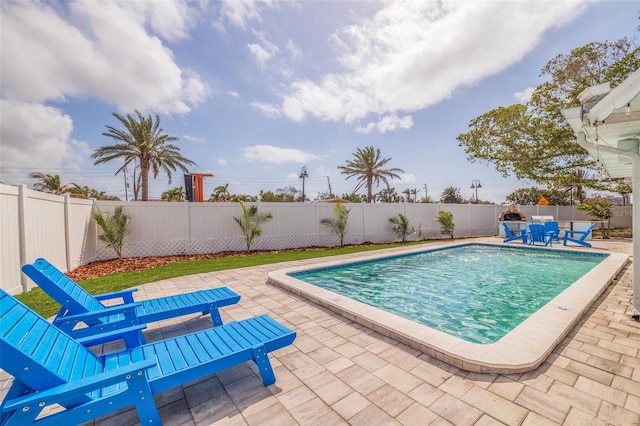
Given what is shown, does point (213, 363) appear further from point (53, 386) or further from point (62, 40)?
point (62, 40)

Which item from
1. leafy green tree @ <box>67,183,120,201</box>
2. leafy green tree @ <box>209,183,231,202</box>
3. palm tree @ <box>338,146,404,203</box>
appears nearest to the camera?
palm tree @ <box>338,146,404,203</box>

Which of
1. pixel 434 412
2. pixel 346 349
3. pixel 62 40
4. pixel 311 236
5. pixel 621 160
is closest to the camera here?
pixel 434 412

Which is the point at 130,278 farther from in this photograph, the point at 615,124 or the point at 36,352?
the point at 615,124

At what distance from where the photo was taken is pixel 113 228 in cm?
912

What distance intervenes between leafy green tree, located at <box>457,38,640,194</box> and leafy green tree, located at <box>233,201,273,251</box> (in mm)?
14166

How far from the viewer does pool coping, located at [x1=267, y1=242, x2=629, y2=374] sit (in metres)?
2.70

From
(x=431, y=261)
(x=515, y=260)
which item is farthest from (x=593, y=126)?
(x=515, y=260)

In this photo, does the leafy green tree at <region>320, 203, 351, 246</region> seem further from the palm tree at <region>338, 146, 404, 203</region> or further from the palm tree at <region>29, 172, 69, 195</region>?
the palm tree at <region>29, 172, 69, 195</region>

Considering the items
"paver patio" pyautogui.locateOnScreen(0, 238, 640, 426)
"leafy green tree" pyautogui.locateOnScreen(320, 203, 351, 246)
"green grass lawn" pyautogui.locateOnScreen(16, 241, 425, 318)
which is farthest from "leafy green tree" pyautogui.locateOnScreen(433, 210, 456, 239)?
"paver patio" pyautogui.locateOnScreen(0, 238, 640, 426)

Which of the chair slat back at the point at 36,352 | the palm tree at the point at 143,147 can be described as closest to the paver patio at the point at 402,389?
the chair slat back at the point at 36,352

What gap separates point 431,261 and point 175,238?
372 inches

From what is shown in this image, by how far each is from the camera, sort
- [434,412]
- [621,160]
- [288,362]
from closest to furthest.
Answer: [434,412]
[288,362]
[621,160]

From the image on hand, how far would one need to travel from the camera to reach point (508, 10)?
7.42m

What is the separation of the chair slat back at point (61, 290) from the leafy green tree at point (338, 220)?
33.6 feet
